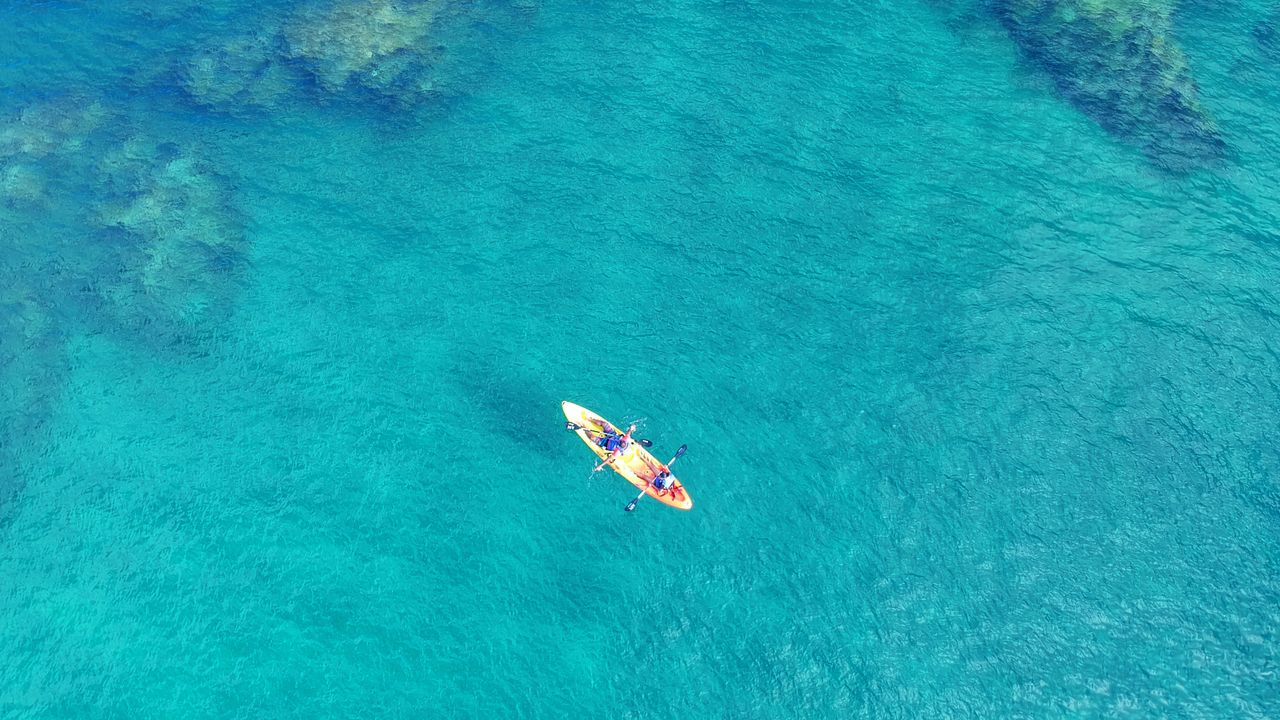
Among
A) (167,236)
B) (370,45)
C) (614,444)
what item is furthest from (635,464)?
(370,45)

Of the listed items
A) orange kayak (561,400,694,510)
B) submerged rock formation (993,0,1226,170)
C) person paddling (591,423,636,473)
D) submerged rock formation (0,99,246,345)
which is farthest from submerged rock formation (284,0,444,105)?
submerged rock formation (993,0,1226,170)

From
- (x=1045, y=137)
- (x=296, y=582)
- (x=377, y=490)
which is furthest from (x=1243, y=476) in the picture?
(x=296, y=582)

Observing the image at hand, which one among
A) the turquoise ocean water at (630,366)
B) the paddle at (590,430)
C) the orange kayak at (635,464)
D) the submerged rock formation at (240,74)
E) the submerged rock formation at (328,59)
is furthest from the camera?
the submerged rock formation at (240,74)

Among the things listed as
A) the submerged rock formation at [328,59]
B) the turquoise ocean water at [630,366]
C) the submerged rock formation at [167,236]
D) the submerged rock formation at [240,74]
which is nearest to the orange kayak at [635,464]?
the turquoise ocean water at [630,366]

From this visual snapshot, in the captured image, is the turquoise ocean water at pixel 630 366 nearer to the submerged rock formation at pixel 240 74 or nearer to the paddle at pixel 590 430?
the submerged rock formation at pixel 240 74

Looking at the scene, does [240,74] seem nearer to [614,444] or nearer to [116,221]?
[116,221]

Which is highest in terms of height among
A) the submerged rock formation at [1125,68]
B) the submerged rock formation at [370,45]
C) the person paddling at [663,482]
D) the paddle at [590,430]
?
the submerged rock formation at [1125,68]
